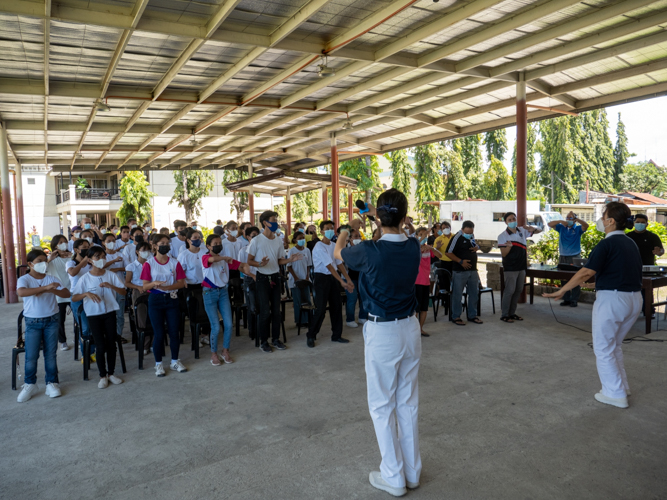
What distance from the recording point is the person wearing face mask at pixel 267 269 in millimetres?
6441

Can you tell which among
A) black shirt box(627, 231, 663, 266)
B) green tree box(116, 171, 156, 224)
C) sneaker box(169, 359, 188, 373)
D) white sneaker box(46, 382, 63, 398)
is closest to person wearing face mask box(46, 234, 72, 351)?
white sneaker box(46, 382, 63, 398)

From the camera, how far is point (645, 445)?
3.83 meters

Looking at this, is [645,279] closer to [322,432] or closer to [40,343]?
[322,432]

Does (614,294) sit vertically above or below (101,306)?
above

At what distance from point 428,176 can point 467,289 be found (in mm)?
18940

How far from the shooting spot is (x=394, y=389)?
3170mm

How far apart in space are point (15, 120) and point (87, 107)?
8.14 ft

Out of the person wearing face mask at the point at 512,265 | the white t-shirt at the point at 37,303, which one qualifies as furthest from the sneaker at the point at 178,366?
the person wearing face mask at the point at 512,265

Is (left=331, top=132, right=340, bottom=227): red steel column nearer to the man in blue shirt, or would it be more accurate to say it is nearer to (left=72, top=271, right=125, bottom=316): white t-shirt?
the man in blue shirt

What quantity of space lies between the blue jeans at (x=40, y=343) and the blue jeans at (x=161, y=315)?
0.98 meters

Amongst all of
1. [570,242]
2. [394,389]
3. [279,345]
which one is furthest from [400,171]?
[394,389]

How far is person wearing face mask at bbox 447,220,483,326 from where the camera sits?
7.88 metres

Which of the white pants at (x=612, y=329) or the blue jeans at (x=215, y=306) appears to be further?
the blue jeans at (x=215, y=306)

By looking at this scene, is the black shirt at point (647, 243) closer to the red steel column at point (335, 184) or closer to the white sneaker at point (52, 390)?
the red steel column at point (335, 184)
